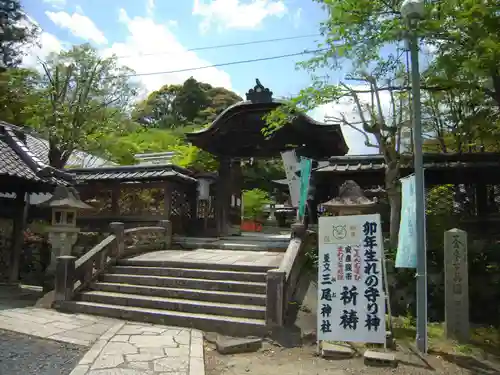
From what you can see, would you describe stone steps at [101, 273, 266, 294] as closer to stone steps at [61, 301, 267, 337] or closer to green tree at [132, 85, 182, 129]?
stone steps at [61, 301, 267, 337]

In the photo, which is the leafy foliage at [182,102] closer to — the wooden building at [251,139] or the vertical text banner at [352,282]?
the wooden building at [251,139]

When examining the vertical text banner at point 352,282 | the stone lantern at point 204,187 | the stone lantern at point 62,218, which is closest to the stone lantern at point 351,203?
the vertical text banner at point 352,282

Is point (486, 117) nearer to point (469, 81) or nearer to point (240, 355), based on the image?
point (469, 81)

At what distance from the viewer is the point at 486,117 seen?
35.9ft

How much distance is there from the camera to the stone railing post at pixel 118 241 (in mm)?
11203

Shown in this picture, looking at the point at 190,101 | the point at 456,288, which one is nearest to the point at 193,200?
the point at 456,288

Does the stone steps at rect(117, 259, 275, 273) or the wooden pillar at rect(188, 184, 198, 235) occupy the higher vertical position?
the wooden pillar at rect(188, 184, 198, 235)

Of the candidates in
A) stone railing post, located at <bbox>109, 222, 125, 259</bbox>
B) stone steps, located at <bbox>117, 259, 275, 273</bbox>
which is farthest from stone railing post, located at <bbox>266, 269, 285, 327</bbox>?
stone railing post, located at <bbox>109, 222, 125, 259</bbox>

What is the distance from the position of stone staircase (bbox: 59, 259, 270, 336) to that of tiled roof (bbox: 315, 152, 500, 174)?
5.96 meters

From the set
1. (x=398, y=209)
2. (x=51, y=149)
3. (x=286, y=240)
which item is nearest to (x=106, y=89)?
(x=51, y=149)

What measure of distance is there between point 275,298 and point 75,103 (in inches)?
605

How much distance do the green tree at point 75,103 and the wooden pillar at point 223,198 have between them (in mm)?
7197

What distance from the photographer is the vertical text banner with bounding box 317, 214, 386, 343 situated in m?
6.63

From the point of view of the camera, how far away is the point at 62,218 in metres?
12.7
